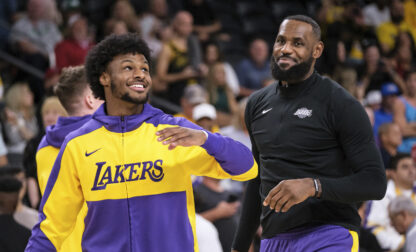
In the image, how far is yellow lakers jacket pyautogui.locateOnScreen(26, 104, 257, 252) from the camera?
3023 mm

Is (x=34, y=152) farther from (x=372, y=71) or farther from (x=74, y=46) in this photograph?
(x=372, y=71)

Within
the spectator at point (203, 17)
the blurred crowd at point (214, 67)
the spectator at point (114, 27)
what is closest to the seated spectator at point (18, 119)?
the blurred crowd at point (214, 67)

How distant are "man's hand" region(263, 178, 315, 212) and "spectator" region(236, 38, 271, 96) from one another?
23.7 ft

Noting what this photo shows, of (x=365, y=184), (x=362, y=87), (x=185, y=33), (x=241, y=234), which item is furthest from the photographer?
(x=362, y=87)

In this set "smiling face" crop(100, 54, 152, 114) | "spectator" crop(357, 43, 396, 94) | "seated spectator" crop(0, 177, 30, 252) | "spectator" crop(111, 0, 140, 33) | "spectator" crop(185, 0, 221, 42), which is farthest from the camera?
"spectator" crop(185, 0, 221, 42)

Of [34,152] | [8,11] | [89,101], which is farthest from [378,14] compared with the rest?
[89,101]

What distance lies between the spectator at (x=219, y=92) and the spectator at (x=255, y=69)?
93cm

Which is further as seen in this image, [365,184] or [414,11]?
[414,11]

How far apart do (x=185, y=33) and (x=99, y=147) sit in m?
6.62

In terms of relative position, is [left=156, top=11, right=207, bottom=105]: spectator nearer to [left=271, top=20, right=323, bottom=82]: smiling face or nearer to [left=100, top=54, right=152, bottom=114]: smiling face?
[left=271, top=20, right=323, bottom=82]: smiling face

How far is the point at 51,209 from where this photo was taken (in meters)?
3.17

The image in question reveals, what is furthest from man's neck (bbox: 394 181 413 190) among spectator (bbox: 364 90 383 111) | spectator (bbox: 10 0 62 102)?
spectator (bbox: 10 0 62 102)

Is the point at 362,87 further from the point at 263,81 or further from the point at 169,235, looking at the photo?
the point at 169,235

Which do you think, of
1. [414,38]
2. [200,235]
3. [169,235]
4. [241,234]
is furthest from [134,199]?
[414,38]
